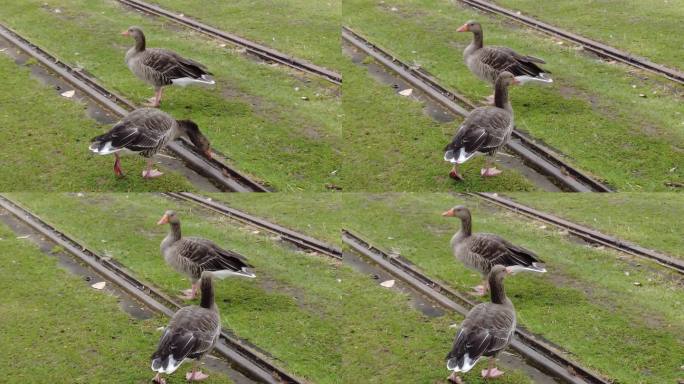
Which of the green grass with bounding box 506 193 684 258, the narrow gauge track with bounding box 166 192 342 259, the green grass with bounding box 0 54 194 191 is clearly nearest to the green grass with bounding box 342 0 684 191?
the green grass with bounding box 506 193 684 258

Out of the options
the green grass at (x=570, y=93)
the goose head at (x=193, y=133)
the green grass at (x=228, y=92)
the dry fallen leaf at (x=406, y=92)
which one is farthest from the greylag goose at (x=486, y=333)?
the goose head at (x=193, y=133)

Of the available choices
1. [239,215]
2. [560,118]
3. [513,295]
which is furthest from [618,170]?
[239,215]

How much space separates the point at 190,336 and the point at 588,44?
12.1m

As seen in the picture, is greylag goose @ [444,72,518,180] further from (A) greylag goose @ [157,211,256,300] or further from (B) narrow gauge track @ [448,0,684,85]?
(B) narrow gauge track @ [448,0,684,85]

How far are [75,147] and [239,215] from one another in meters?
3.53

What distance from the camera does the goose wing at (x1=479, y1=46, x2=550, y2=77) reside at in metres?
24.3

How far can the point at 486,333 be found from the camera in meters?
19.9

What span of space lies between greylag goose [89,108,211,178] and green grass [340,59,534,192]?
3.07m

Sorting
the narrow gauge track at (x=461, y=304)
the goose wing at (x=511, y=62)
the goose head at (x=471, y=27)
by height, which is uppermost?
the goose head at (x=471, y=27)

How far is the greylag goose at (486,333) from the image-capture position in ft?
64.7

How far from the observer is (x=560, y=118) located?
967 inches

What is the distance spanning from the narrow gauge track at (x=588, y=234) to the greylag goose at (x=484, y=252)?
7.68ft

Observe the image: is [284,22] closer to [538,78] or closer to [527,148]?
[538,78]

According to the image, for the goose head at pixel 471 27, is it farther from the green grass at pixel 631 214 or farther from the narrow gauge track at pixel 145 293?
the narrow gauge track at pixel 145 293
